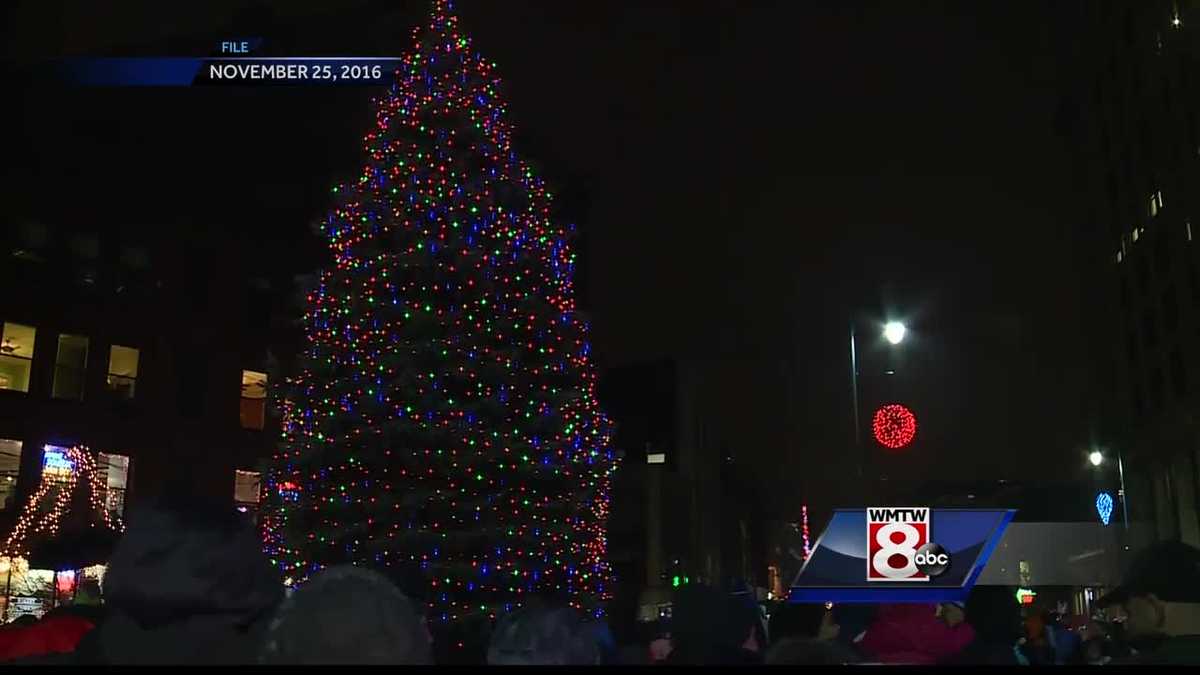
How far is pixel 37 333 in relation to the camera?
104ft

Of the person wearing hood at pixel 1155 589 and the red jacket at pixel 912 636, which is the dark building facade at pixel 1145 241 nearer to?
the person wearing hood at pixel 1155 589

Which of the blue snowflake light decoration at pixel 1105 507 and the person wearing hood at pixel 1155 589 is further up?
the blue snowflake light decoration at pixel 1105 507

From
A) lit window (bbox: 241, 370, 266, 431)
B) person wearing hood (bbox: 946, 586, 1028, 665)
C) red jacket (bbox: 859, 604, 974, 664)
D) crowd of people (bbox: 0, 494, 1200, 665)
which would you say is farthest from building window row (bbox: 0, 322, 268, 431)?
crowd of people (bbox: 0, 494, 1200, 665)

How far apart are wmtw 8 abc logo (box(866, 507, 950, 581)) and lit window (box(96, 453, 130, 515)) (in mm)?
31493

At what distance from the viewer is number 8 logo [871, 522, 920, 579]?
18.7 feet

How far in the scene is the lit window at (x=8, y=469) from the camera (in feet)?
96.3

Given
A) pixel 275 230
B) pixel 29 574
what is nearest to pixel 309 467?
pixel 29 574

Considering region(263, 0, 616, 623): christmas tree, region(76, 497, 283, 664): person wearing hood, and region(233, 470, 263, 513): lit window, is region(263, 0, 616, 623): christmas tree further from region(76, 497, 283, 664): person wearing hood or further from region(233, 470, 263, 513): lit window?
region(233, 470, 263, 513): lit window


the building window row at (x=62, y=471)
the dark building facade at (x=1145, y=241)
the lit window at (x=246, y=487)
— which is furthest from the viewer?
the dark building facade at (x=1145, y=241)

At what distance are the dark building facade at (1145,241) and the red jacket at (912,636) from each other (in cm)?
4377

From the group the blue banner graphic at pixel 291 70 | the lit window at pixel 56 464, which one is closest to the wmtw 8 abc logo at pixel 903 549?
the blue banner graphic at pixel 291 70

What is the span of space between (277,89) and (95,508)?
61.6 ft

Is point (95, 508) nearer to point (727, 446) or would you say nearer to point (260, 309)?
point (260, 309)

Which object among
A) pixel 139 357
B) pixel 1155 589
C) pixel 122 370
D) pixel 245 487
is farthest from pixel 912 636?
pixel 245 487
